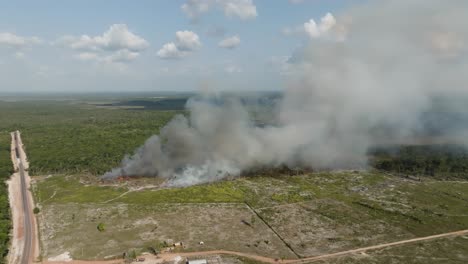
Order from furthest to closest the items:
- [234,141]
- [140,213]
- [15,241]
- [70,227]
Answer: [234,141], [140,213], [70,227], [15,241]

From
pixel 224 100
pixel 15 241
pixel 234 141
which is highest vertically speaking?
pixel 224 100

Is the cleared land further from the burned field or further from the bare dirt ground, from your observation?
the bare dirt ground

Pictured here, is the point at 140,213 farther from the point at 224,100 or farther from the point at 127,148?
the point at 127,148

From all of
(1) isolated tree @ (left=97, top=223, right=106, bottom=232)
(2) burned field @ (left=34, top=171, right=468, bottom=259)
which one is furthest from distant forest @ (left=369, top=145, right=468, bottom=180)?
(1) isolated tree @ (left=97, top=223, right=106, bottom=232)

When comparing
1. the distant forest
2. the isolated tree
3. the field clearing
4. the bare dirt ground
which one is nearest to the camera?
the bare dirt ground

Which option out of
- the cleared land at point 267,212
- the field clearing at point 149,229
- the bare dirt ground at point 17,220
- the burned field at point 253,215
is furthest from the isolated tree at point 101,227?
the bare dirt ground at point 17,220

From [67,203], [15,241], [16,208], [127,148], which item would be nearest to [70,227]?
[15,241]

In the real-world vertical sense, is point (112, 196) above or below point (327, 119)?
below

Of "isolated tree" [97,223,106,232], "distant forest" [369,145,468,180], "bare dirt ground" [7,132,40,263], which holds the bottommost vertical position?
"bare dirt ground" [7,132,40,263]

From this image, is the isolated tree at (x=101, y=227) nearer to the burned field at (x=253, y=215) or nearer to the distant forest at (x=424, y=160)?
the burned field at (x=253, y=215)
